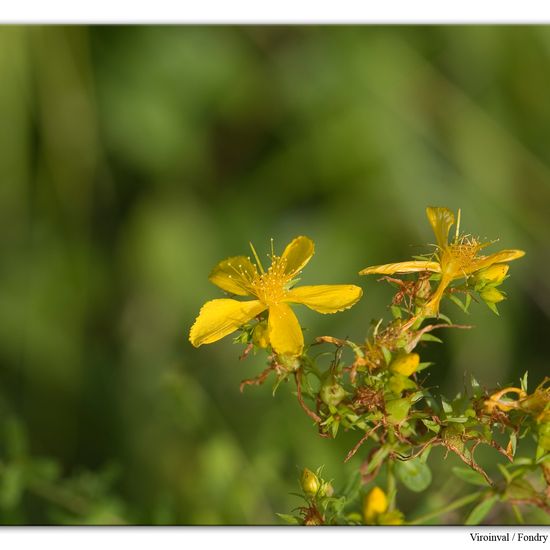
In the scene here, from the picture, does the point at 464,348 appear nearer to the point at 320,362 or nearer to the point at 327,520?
the point at 320,362

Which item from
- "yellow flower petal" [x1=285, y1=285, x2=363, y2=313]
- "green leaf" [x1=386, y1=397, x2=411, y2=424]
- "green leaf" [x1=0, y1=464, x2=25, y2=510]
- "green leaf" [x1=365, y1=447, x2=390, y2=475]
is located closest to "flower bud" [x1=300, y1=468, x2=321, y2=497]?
"green leaf" [x1=365, y1=447, x2=390, y2=475]

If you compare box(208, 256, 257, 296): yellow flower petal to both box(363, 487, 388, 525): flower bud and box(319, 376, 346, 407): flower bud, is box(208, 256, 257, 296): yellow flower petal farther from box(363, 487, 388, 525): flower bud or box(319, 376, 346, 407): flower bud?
box(363, 487, 388, 525): flower bud

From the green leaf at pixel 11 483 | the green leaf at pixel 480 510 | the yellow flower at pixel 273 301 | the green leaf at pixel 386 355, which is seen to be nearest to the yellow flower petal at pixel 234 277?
the yellow flower at pixel 273 301

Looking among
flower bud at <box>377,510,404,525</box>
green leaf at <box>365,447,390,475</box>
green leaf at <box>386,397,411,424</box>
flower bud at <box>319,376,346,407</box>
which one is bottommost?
flower bud at <box>377,510,404,525</box>

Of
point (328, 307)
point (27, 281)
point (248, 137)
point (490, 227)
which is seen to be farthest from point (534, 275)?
point (27, 281)

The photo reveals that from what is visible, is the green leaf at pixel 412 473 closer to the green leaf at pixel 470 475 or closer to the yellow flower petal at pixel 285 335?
the green leaf at pixel 470 475

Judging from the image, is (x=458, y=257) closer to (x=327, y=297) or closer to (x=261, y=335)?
(x=327, y=297)
